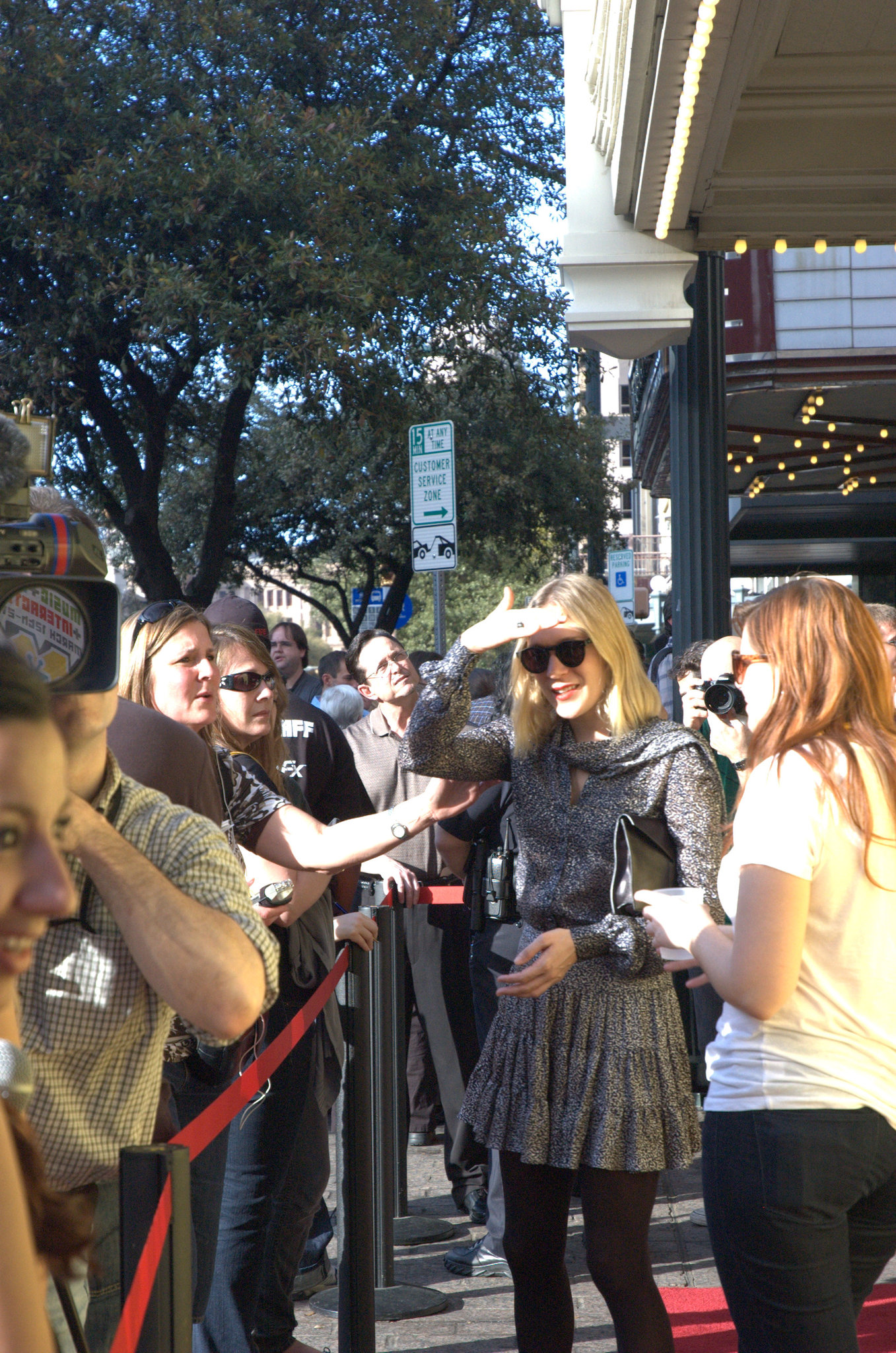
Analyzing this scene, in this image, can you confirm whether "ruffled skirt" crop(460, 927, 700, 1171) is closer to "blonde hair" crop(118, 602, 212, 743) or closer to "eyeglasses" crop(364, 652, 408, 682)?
"blonde hair" crop(118, 602, 212, 743)

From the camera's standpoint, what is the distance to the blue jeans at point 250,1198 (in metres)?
3.39

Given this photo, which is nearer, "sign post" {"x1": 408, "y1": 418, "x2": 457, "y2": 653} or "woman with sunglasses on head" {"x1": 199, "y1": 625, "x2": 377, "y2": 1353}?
Answer: "woman with sunglasses on head" {"x1": 199, "y1": 625, "x2": 377, "y2": 1353}

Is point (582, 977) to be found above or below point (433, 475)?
below

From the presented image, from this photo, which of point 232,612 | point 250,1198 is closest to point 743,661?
point 250,1198

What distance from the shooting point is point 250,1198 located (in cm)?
350

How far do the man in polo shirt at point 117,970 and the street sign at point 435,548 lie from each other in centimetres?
601

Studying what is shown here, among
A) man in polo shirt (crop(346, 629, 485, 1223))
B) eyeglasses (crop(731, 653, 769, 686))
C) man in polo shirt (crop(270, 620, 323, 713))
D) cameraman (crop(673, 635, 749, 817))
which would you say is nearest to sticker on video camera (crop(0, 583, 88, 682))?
eyeglasses (crop(731, 653, 769, 686))

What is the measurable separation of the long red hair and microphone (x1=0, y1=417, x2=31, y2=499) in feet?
4.64

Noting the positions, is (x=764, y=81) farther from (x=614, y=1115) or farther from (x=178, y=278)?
(x=178, y=278)

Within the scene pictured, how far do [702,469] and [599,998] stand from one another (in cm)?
559

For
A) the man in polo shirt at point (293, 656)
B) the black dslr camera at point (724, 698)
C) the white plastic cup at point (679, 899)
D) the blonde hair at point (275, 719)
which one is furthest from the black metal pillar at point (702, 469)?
the white plastic cup at point (679, 899)

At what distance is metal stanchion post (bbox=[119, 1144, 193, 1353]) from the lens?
159 centimetres

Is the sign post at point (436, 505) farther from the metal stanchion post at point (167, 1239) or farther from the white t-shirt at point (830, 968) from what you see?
the metal stanchion post at point (167, 1239)

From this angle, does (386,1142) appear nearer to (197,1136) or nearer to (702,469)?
(197,1136)
